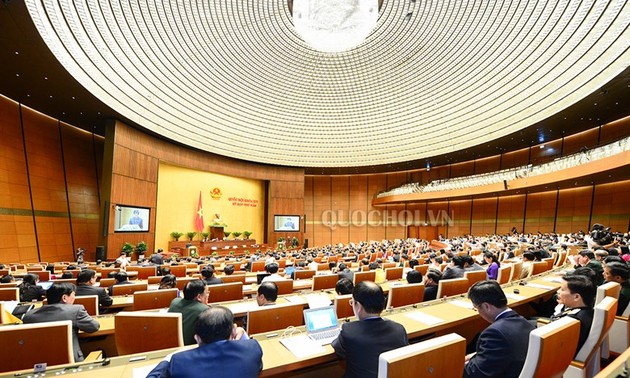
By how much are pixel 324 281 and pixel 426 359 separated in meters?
4.16

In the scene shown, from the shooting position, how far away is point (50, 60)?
8914 millimetres

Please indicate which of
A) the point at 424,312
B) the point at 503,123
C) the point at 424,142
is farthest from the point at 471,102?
the point at 424,312

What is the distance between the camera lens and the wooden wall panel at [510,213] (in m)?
20.6

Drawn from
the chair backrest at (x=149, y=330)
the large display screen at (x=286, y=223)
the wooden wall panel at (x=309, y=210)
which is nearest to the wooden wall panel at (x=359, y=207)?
the wooden wall panel at (x=309, y=210)

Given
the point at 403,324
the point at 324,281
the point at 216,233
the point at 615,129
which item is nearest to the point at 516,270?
the point at 324,281

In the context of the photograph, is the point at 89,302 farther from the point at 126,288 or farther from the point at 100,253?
the point at 100,253

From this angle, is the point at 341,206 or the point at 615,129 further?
the point at 341,206

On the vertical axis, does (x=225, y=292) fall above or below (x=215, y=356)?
below

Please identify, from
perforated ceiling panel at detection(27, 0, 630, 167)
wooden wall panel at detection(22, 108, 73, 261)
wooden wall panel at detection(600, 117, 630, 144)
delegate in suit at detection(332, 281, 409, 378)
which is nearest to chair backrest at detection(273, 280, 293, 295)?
delegate in suit at detection(332, 281, 409, 378)

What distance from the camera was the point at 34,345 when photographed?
2.28 metres

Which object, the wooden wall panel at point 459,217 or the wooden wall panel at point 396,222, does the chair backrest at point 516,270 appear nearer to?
the wooden wall panel at point 459,217

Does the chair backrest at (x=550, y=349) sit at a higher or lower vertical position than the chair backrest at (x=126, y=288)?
higher

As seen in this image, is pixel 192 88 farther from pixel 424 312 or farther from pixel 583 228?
pixel 583 228

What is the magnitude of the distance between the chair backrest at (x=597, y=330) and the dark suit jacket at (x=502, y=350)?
654mm
